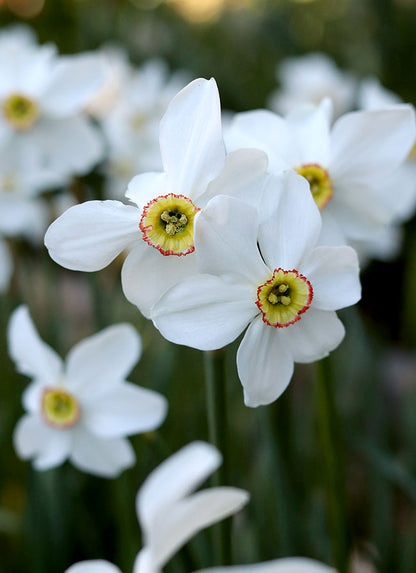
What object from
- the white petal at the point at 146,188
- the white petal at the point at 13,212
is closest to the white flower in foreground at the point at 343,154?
the white petal at the point at 146,188

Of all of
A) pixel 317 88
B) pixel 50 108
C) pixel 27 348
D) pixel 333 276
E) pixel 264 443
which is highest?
pixel 317 88

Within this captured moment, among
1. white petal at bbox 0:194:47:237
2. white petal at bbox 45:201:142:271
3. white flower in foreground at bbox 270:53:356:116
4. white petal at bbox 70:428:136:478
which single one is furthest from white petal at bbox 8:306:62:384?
white flower in foreground at bbox 270:53:356:116

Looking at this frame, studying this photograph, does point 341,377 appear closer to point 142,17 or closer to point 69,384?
point 69,384

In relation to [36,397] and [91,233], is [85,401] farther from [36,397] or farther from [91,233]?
[91,233]

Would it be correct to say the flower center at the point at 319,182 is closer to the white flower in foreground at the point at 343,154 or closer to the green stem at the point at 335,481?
the white flower in foreground at the point at 343,154

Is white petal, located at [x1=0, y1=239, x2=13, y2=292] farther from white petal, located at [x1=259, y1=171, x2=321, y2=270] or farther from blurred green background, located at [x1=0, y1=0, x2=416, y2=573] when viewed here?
white petal, located at [x1=259, y1=171, x2=321, y2=270]

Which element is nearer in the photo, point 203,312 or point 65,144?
point 203,312

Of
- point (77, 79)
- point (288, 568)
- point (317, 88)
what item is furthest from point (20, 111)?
point (317, 88)
